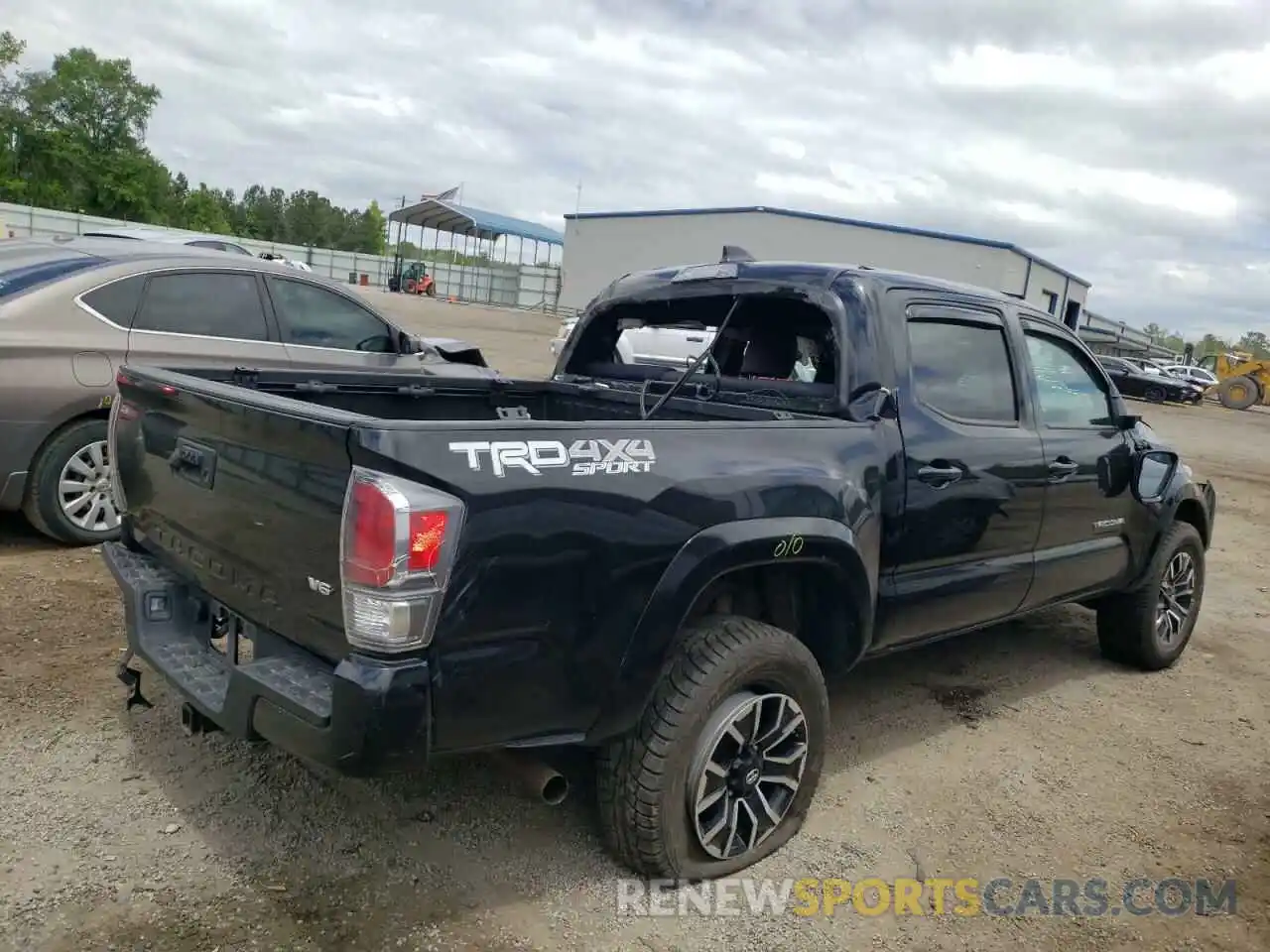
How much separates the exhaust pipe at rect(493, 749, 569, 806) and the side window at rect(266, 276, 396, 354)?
14.1 feet

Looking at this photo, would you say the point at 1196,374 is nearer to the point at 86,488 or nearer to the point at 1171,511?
the point at 1171,511

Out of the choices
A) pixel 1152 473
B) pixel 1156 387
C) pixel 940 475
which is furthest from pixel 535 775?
pixel 1156 387

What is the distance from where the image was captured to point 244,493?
2.68 m

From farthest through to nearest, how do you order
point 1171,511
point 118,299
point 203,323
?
point 203,323 < point 118,299 < point 1171,511

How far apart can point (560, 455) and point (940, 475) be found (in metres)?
1.75

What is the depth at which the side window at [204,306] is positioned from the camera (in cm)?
561

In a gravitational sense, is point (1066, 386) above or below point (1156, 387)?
below

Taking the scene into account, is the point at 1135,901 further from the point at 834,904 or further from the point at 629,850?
the point at 629,850

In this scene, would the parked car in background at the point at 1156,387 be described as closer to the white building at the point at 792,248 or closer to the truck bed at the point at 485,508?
the white building at the point at 792,248

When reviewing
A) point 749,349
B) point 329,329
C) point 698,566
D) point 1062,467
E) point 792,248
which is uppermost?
point 792,248

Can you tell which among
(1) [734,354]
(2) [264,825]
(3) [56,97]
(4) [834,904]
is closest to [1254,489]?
(1) [734,354]

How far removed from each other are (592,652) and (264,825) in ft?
4.44

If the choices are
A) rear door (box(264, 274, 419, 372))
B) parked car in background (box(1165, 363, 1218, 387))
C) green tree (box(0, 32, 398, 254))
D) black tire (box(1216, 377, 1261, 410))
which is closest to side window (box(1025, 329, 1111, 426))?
rear door (box(264, 274, 419, 372))

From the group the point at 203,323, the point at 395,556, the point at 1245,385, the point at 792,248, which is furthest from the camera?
the point at 792,248
